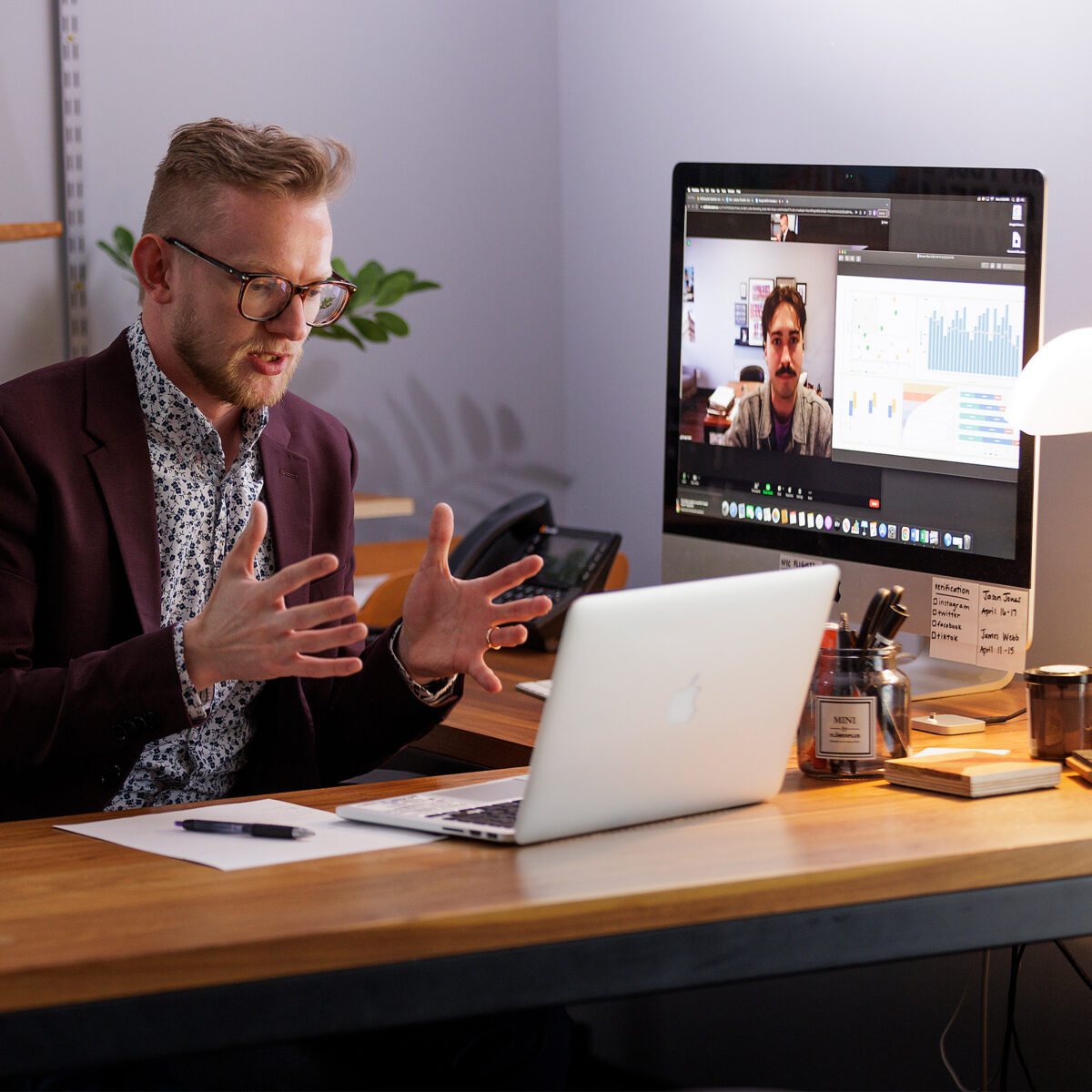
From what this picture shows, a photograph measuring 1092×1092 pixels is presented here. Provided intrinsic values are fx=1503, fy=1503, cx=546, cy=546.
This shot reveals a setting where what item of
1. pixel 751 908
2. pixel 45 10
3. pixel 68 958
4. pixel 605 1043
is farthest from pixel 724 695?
pixel 45 10

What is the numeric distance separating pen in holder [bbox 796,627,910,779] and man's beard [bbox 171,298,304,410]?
744 millimetres

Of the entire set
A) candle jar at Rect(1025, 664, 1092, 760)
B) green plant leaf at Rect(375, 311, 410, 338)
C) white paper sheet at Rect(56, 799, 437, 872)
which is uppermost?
green plant leaf at Rect(375, 311, 410, 338)

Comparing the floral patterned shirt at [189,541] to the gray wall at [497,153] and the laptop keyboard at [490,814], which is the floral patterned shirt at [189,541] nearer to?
the laptop keyboard at [490,814]

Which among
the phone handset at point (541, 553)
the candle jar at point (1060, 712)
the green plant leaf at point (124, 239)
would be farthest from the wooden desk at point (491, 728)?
the green plant leaf at point (124, 239)

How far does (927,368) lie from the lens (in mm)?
1833

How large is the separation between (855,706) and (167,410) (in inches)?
34.9

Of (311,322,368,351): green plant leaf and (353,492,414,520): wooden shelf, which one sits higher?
(311,322,368,351): green plant leaf

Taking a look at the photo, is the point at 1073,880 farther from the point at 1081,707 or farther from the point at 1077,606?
the point at 1077,606

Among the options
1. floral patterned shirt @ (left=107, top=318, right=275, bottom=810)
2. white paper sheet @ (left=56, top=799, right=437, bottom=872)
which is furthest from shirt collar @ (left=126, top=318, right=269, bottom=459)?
white paper sheet @ (left=56, top=799, right=437, bottom=872)

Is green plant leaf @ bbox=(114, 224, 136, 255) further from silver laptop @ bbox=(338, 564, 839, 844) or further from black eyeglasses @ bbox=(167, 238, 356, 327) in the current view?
silver laptop @ bbox=(338, 564, 839, 844)

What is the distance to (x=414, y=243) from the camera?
3.15 metres

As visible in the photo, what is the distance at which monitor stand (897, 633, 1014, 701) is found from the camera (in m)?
1.93

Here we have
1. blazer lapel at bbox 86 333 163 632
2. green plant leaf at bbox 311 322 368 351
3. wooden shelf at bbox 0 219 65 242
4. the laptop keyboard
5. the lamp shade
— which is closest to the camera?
the laptop keyboard

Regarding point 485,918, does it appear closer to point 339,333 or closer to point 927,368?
point 927,368
